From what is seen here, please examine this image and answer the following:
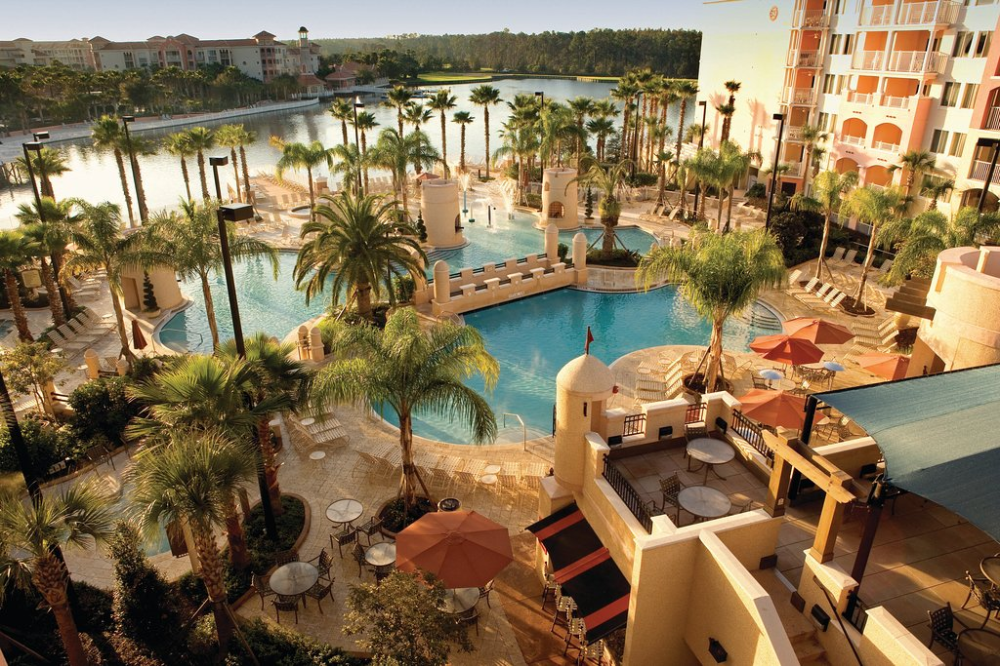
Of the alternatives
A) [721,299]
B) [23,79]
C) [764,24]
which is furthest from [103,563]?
[23,79]

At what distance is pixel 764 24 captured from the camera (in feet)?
170

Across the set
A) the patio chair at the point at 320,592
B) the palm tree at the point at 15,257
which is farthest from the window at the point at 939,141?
the palm tree at the point at 15,257

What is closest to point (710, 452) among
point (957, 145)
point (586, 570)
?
point (586, 570)

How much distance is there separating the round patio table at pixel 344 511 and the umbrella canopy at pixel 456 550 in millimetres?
2365

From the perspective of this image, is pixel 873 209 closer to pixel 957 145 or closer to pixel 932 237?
pixel 932 237

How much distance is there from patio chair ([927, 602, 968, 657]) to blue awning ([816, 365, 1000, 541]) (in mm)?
1705

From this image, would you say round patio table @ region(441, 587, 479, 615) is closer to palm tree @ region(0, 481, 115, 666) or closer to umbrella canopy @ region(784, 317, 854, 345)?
palm tree @ region(0, 481, 115, 666)

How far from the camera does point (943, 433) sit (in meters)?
9.73

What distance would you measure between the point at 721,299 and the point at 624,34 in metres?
149

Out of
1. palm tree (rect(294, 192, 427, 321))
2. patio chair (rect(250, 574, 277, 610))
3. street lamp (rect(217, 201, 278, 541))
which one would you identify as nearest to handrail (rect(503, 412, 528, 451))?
street lamp (rect(217, 201, 278, 541))

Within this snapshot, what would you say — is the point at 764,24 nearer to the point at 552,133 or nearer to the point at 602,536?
the point at 552,133

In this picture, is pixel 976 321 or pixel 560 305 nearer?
pixel 976 321

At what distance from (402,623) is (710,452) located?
7.00 meters

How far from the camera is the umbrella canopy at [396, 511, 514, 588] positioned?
494 inches
